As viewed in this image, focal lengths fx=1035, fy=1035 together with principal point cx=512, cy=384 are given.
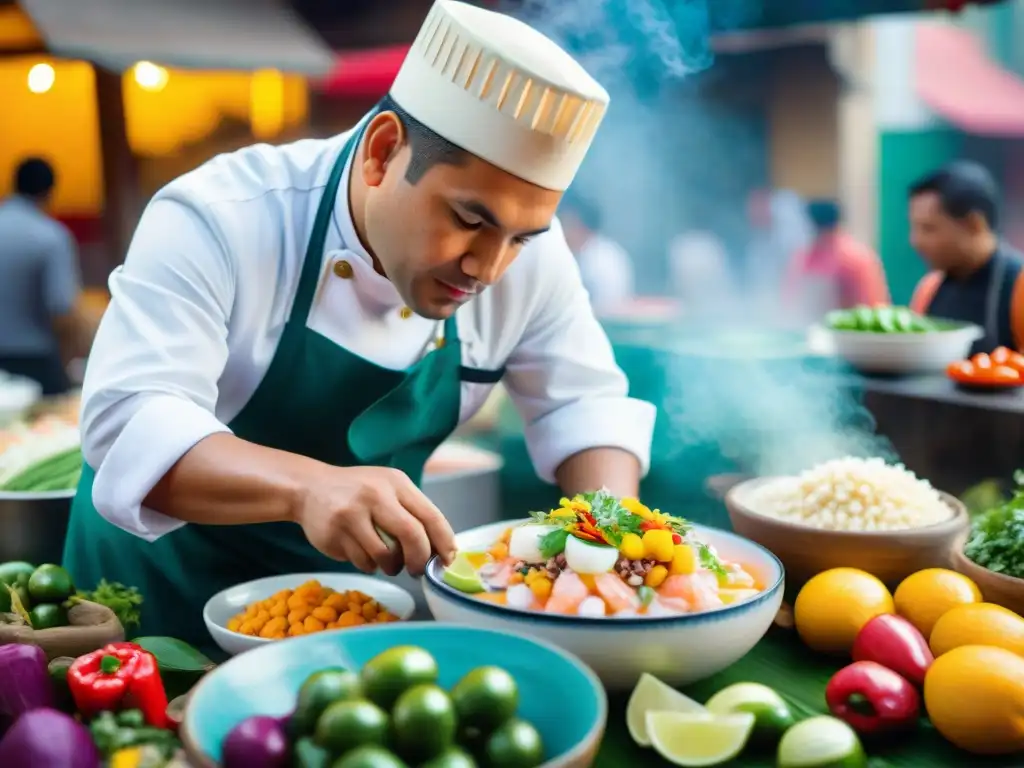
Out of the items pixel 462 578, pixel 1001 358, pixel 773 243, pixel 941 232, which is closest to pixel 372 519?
pixel 462 578

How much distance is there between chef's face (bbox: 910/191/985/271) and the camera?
4.65 metres

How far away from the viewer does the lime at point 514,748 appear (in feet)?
3.45

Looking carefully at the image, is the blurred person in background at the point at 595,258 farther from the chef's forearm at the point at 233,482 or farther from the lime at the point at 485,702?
the lime at the point at 485,702

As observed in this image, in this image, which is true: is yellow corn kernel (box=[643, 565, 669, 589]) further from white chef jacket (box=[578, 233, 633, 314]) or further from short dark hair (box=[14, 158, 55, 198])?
white chef jacket (box=[578, 233, 633, 314])

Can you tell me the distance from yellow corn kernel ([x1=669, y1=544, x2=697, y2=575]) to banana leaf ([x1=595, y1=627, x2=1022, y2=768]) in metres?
0.17

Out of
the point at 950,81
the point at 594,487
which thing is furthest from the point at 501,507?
the point at 950,81

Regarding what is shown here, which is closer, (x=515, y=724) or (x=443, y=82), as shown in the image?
(x=515, y=724)

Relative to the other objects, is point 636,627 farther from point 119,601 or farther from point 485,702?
point 119,601

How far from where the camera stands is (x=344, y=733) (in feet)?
3.36

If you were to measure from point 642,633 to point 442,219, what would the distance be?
0.71 metres

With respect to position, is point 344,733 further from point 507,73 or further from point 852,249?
point 852,249

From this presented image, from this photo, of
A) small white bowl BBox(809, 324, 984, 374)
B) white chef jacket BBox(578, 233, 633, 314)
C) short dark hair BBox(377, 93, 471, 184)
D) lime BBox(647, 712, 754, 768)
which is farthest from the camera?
white chef jacket BBox(578, 233, 633, 314)

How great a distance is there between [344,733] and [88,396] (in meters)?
0.90

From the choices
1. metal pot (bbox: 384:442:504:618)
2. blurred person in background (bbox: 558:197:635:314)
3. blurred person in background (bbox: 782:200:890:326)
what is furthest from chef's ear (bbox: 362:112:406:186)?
blurred person in background (bbox: 558:197:635:314)
